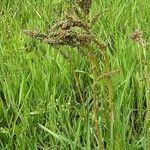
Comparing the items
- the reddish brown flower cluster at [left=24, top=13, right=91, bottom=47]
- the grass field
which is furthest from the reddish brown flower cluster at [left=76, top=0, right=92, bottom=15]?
the grass field

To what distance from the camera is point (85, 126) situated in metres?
1.46

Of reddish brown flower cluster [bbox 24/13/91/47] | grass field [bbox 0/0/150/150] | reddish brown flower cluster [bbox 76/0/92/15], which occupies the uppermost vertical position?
reddish brown flower cluster [bbox 76/0/92/15]

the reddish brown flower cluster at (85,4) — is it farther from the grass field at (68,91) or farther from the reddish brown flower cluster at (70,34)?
the grass field at (68,91)

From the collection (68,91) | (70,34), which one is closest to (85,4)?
(70,34)

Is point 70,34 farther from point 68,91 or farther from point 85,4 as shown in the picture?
point 68,91

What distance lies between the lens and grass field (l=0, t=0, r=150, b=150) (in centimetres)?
144

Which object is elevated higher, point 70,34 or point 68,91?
point 70,34

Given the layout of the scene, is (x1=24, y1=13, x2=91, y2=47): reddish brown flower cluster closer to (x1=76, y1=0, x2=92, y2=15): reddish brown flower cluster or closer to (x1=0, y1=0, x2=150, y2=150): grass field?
(x1=76, y1=0, x2=92, y2=15): reddish brown flower cluster

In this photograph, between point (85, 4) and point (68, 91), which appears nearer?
point (85, 4)

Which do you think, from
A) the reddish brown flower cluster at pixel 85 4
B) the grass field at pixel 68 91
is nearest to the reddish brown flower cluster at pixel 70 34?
the reddish brown flower cluster at pixel 85 4

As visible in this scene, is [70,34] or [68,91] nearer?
[70,34]

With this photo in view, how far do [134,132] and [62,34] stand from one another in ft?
2.20

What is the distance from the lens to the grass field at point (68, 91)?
1.44m

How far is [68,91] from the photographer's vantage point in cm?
182
